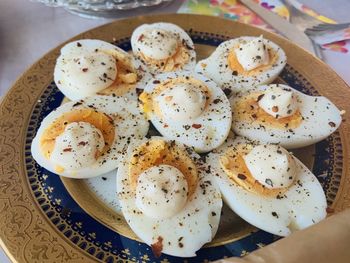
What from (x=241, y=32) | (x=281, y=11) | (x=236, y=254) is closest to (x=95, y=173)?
(x=236, y=254)

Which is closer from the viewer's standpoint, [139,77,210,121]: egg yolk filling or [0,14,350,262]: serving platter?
[0,14,350,262]: serving platter

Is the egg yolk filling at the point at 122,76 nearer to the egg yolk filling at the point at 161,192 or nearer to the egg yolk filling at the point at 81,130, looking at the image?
the egg yolk filling at the point at 81,130

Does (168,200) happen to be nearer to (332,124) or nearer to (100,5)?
(332,124)

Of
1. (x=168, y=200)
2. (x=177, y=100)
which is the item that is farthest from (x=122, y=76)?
(x=168, y=200)

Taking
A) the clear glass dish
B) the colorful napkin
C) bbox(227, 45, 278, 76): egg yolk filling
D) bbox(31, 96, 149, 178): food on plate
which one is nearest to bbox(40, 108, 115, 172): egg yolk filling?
bbox(31, 96, 149, 178): food on plate

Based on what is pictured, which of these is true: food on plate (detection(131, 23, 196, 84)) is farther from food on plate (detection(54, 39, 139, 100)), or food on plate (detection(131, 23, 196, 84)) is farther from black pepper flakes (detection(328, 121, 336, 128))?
black pepper flakes (detection(328, 121, 336, 128))

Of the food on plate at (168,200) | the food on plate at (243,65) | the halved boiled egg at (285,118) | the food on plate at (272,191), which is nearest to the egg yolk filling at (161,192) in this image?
the food on plate at (168,200)
